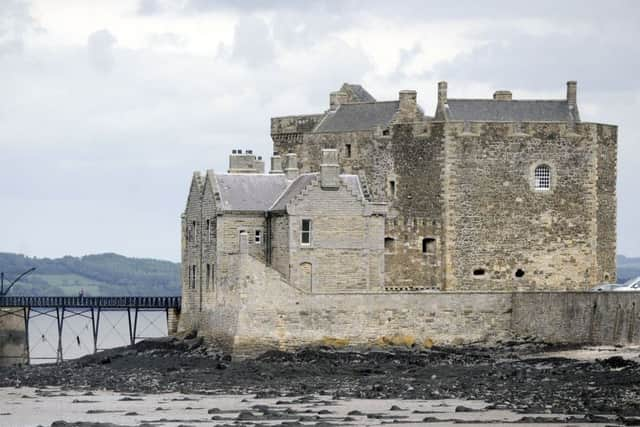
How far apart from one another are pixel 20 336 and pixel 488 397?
1261 inches

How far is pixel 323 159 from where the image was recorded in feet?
208

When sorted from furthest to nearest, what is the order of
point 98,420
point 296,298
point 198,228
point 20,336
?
point 20,336 → point 198,228 → point 296,298 → point 98,420

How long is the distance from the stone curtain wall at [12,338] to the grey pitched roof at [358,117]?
1440 cm

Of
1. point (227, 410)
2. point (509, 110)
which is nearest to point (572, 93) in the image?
point (509, 110)

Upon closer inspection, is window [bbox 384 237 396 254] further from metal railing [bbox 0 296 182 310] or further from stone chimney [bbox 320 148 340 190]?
metal railing [bbox 0 296 182 310]

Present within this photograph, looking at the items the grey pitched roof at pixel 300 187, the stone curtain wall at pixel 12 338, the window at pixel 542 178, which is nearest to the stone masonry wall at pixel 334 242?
the grey pitched roof at pixel 300 187

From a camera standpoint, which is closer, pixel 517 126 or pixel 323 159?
pixel 323 159

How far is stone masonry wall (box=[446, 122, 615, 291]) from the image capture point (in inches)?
2665

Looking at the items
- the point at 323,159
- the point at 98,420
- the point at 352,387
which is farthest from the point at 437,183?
the point at 98,420

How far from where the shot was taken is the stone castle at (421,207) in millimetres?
62844

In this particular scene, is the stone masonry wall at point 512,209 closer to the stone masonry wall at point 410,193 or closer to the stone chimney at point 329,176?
the stone masonry wall at point 410,193

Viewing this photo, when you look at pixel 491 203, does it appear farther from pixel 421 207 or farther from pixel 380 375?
pixel 380 375

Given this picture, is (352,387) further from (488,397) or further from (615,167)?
(615,167)

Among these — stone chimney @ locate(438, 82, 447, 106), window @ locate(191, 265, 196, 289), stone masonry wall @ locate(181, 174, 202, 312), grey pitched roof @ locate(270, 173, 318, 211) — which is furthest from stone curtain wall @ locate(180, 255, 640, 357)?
stone chimney @ locate(438, 82, 447, 106)
